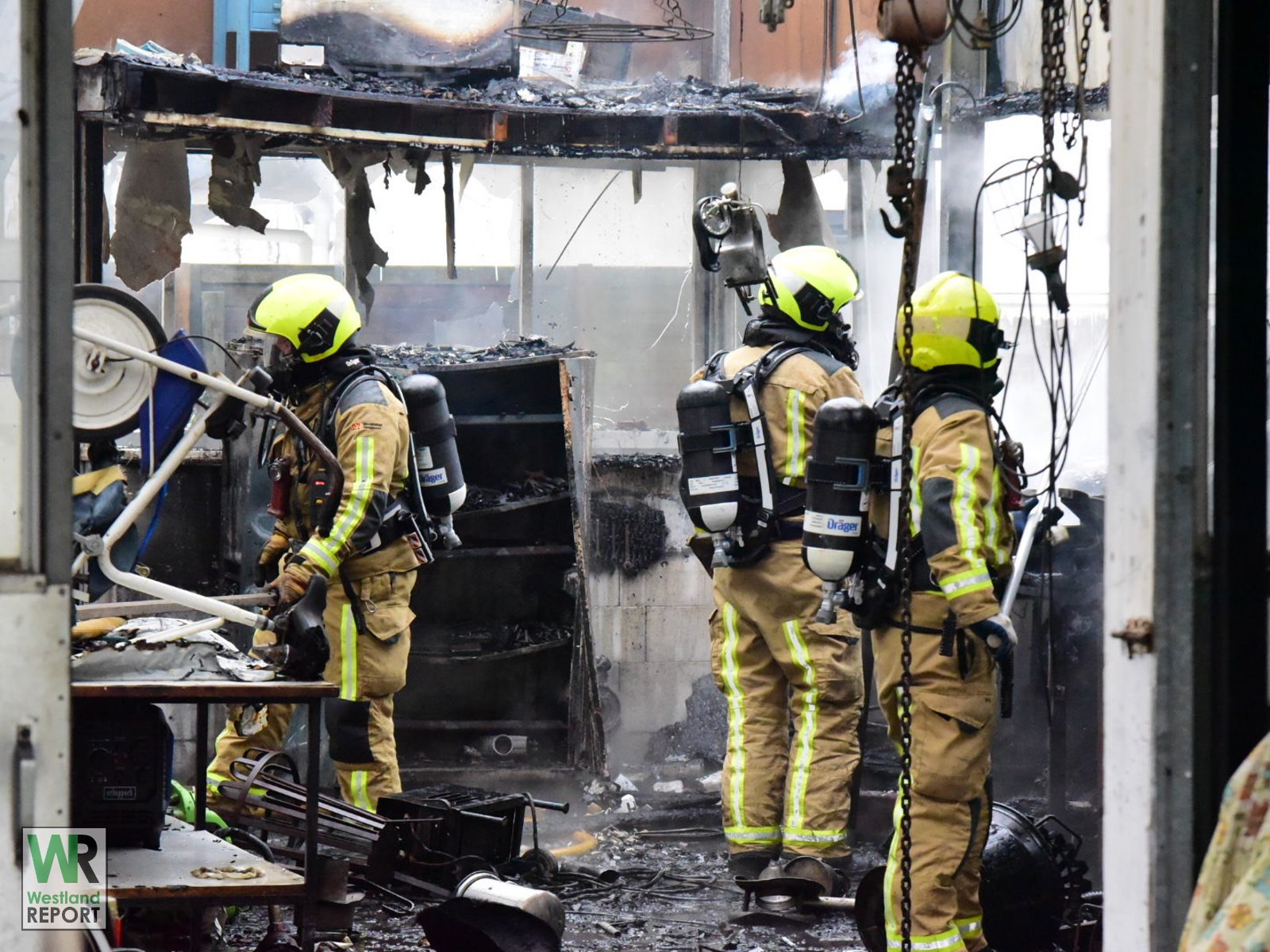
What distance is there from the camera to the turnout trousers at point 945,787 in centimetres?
491

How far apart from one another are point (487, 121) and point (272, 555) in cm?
320

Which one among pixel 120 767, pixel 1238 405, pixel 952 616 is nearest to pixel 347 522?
pixel 120 767

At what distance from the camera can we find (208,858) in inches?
197

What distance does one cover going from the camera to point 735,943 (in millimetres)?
5902

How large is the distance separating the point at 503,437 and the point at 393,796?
3.38 meters

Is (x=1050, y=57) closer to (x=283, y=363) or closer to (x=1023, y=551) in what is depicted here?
(x=1023, y=551)

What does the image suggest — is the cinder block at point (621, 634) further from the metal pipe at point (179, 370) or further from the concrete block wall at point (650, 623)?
the metal pipe at point (179, 370)

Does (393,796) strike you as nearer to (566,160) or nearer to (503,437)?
(503,437)

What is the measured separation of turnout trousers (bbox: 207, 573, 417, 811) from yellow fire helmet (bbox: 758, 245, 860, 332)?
6.80 ft

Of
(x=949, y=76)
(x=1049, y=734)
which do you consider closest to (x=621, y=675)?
(x=1049, y=734)

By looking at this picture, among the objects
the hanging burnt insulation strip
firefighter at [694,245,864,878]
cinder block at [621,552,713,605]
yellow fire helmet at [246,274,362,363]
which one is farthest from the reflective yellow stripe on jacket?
cinder block at [621,552,713,605]

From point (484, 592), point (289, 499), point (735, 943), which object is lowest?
point (735, 943)

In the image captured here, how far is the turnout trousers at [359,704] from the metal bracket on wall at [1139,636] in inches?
160

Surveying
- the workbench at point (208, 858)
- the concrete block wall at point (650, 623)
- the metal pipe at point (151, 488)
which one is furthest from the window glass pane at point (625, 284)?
the workbench at point (208, 858)
